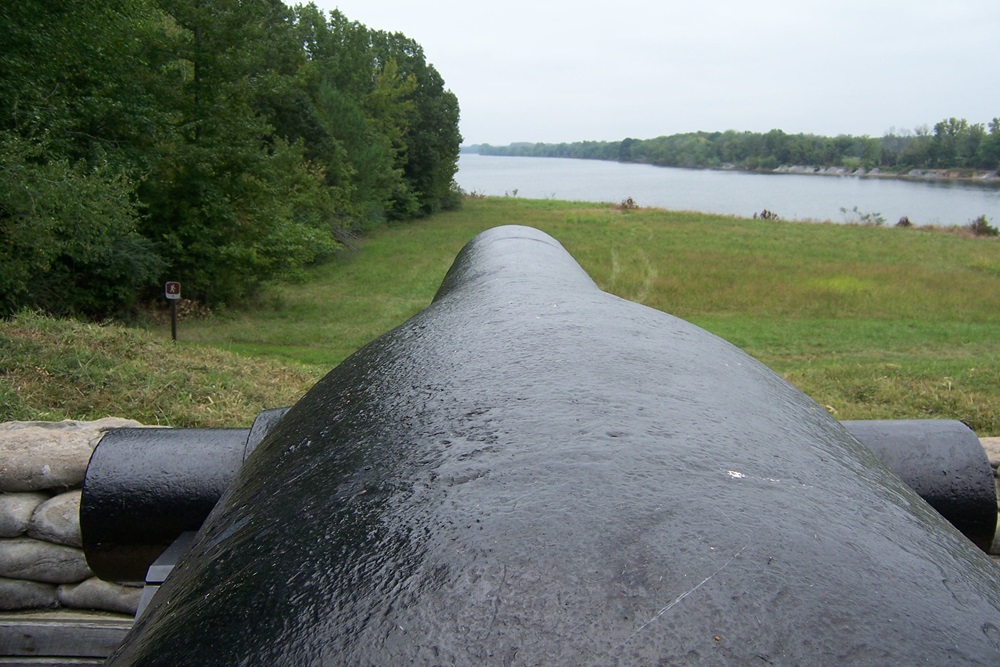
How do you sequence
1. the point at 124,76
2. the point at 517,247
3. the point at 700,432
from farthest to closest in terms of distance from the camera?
the point at 124,76 → the point at 517,247 → the point at 700,432

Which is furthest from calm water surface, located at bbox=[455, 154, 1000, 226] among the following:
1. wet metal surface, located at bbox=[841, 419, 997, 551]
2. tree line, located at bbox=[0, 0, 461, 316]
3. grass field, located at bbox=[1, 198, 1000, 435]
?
wet metal surface, located at bbox=[841, 419, 997, 551]

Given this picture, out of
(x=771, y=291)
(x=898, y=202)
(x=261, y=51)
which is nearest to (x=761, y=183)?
(x=898, y=202)

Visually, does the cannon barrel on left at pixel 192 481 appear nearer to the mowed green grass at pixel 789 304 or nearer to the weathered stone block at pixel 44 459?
the weathered stone block at pixel 44 459

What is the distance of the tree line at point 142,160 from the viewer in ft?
30.2

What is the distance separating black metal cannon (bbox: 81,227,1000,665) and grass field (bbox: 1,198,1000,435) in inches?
289

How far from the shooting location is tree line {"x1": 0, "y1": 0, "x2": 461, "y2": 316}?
922 centimetres

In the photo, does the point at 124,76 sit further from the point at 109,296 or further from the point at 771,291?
the point at 771,291

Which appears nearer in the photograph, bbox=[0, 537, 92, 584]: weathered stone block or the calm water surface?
bbox=[0, 537, 92, 584]: weathered stone block

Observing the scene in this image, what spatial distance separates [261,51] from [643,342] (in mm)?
16617

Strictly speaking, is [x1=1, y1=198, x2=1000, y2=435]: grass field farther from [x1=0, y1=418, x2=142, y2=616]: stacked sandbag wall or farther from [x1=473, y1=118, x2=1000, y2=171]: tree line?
[x1=473, y1=118, x2=1000, y2=171]: tree line

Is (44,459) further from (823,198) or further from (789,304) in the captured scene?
(823,198)

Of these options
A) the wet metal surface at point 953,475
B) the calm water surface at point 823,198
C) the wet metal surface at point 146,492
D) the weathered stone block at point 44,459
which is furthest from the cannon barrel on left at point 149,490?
the calm water surface at point 823,198

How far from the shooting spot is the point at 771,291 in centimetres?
1998

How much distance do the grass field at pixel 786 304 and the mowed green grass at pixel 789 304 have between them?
4 centimetres
